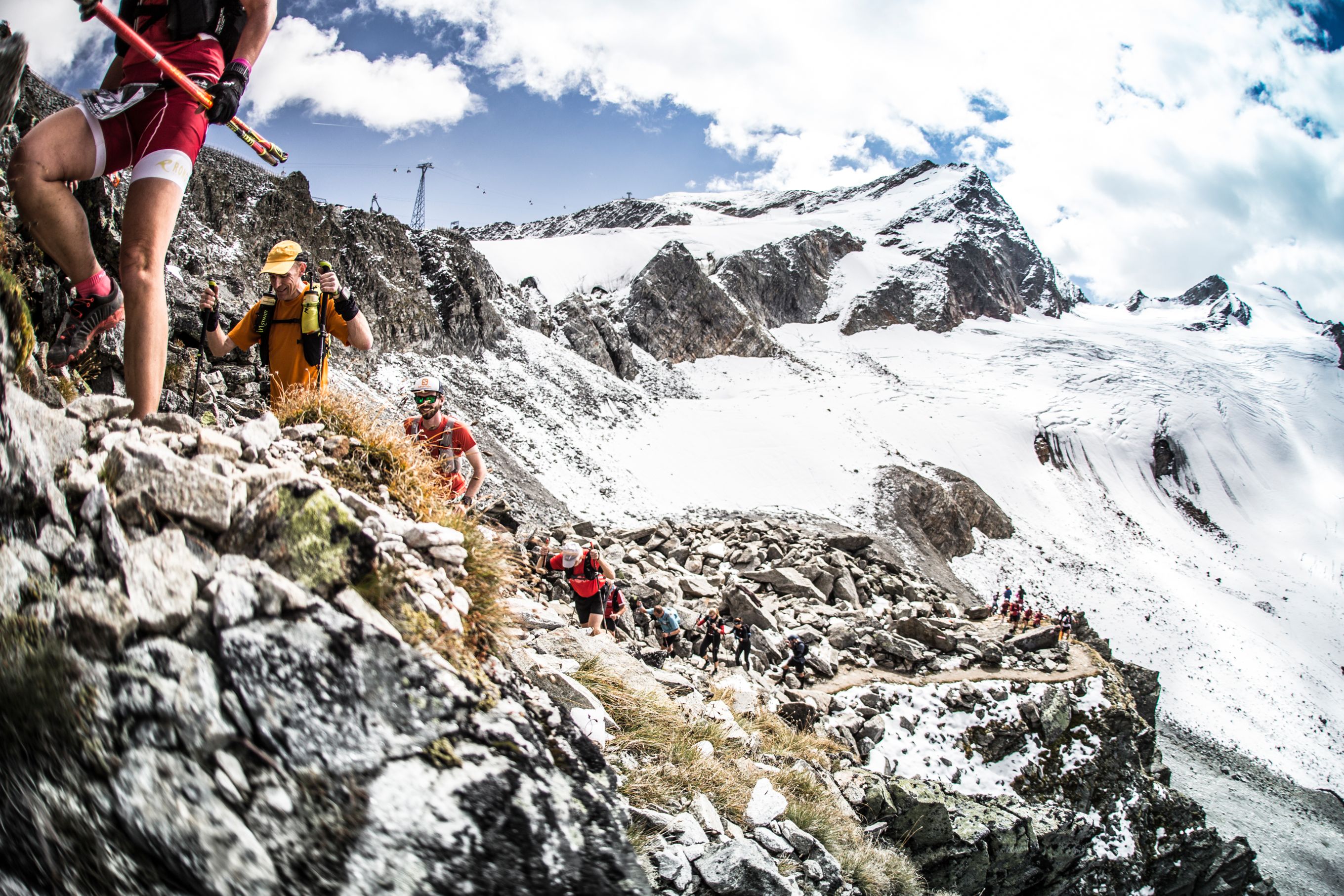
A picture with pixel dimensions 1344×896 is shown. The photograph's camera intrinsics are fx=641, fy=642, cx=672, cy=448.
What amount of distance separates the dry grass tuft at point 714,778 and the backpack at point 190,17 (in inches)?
205

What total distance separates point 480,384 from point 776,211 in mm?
100068

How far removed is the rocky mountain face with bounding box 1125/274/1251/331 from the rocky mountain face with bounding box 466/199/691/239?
88.7 meters

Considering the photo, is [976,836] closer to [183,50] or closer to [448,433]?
[448,433]

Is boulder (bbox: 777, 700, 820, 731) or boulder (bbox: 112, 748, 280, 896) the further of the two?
boulder (bbox: 777, 700, 820, 731)

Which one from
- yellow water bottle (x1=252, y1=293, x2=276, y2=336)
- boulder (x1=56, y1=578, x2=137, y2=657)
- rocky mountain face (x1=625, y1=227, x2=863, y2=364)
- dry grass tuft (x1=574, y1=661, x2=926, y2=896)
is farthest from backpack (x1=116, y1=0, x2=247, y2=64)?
rocky mountain face (x1=625, y1=227, x2=863, y2=364)

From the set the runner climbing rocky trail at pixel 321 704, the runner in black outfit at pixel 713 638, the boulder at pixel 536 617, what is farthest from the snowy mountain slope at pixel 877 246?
the runner climbing rocky trail at pixel 321 704

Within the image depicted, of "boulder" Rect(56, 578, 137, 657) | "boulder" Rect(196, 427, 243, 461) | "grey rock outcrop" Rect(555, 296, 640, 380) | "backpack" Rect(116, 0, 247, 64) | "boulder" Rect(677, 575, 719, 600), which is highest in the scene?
"grey rock outcrop" Rect(555, 296, 640, 380)

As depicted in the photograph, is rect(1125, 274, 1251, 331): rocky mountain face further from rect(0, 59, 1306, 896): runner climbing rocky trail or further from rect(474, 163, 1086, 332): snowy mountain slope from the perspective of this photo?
rect(0, 59, 1306, 896): runner climbing rocky trail

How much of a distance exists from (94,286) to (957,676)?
1923 cm

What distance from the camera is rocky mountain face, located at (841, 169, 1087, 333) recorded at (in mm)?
81375

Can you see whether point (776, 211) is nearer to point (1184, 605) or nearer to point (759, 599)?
point (1184, 605)

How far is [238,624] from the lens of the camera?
2.38m

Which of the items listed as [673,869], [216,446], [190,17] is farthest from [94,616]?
[673,869]

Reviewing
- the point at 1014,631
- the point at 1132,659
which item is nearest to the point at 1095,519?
the point at 1132,659
